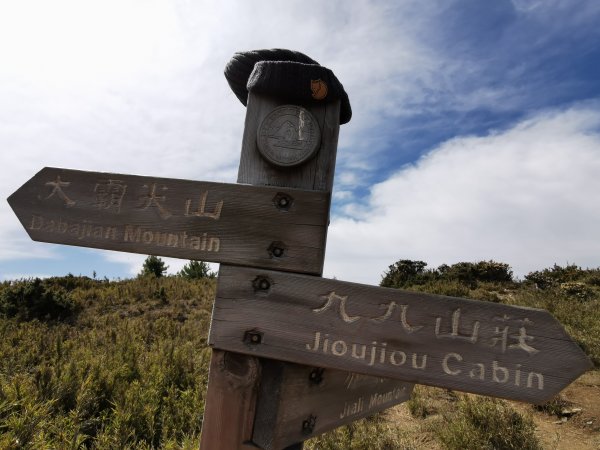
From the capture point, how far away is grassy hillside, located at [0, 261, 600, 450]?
4.10m

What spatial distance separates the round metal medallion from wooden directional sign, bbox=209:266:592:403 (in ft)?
1.93

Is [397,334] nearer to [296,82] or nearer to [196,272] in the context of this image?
[296,82]

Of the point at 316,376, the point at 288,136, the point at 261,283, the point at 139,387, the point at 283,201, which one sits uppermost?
the point at 288,136

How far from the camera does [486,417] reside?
4.69 meters

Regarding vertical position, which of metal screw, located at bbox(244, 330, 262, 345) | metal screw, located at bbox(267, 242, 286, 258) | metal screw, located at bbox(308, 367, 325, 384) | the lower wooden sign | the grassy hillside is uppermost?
metal screw, located at bbox(267, 242, 286, 258)

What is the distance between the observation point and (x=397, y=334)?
1663 mm

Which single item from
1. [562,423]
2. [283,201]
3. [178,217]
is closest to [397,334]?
[283,201]

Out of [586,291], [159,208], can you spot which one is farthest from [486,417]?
[586,291]

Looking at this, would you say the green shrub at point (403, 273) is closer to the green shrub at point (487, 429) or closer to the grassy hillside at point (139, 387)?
the grassy hillside at point (139, 387)

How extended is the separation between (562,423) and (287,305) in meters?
5.40

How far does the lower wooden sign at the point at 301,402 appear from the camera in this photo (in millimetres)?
1852

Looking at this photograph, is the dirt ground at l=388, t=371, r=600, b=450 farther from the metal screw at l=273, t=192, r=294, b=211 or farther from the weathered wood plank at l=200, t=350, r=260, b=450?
the metal screw at l=273, t=192, r=294, b=211

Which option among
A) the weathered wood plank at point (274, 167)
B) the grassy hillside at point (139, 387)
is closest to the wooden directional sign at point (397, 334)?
the weathered wood plank at point (274, 167)

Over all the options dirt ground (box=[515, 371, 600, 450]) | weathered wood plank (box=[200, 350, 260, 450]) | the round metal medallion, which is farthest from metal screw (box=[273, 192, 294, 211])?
dirt ground (box=[515, 371, 600, 450])
